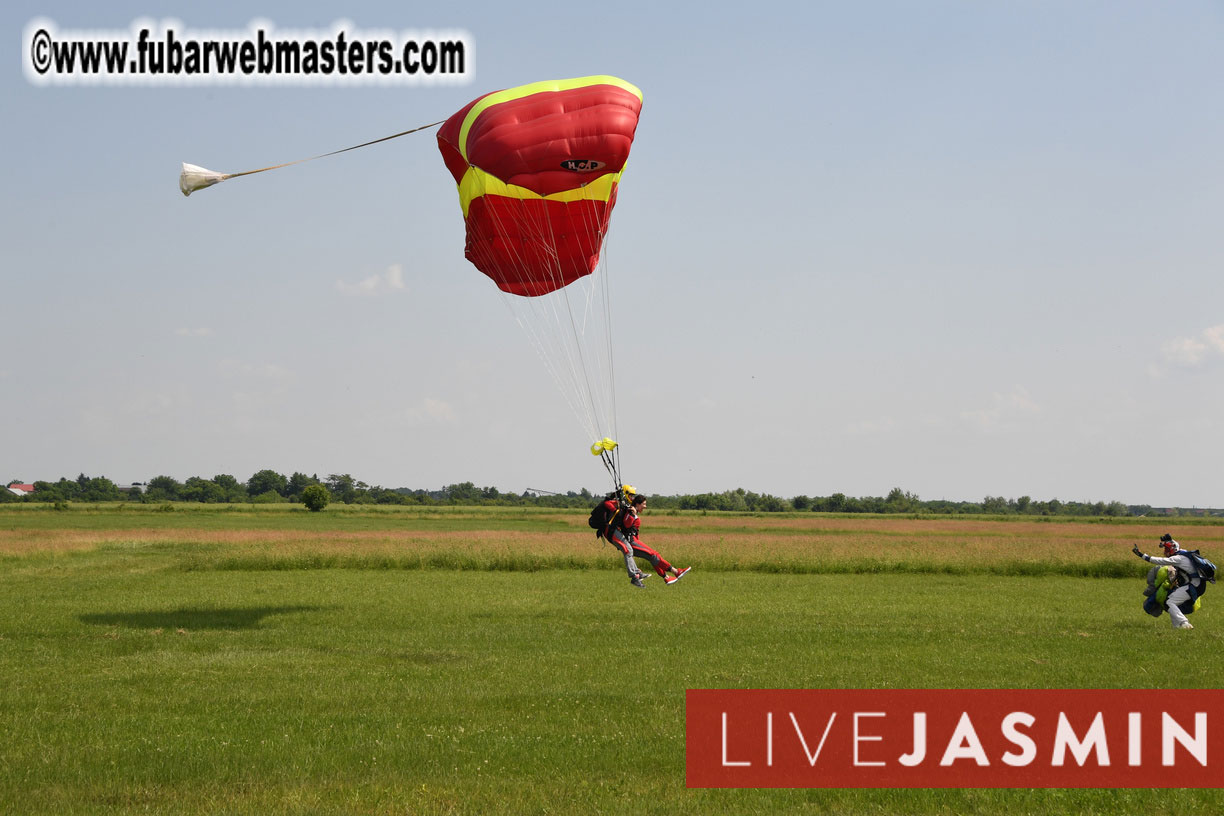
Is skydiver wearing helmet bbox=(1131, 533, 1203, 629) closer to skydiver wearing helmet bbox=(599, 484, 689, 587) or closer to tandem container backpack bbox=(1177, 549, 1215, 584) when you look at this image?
tandem container backpack bbox=(1177, 549, 1215, 584)

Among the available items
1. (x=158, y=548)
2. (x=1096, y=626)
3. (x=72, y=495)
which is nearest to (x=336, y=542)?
(x=158, y=548)

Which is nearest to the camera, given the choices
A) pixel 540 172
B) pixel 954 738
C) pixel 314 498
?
pixel 954 738

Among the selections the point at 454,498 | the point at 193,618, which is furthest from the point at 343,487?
the point at 193,618

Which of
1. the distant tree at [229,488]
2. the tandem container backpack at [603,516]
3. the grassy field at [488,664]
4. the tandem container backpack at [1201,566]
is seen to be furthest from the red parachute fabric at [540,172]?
the distant tree at [229,488]

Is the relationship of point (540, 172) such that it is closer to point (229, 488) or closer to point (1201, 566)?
point (1201, 566)

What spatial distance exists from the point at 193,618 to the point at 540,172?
1174 centimetres

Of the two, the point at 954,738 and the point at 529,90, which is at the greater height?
the point at 529,90

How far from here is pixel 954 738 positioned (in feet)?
34.7

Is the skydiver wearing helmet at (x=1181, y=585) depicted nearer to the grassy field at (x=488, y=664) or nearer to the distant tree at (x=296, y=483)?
the grassy field at (x=488, y=664)

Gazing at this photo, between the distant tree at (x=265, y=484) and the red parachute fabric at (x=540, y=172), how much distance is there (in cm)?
15155

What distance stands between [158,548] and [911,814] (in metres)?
37.8

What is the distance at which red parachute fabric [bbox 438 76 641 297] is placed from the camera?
15711mm

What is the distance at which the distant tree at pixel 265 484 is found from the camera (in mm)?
159375

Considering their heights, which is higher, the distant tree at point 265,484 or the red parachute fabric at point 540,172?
the red parachute fabric at point 540,172
